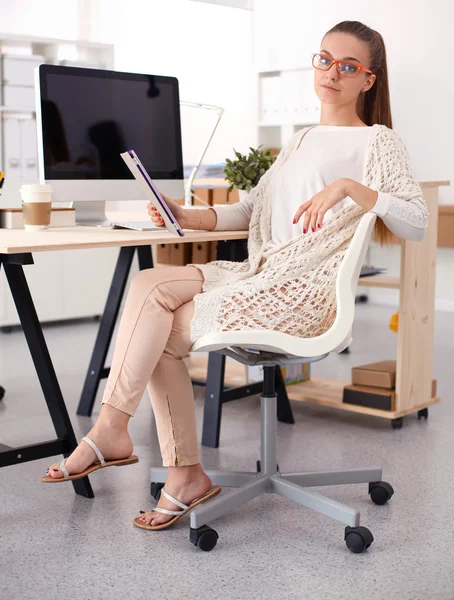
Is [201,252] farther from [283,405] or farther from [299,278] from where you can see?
[299,278]

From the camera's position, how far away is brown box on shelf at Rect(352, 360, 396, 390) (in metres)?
2.97

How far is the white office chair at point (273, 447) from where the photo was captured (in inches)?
74.0

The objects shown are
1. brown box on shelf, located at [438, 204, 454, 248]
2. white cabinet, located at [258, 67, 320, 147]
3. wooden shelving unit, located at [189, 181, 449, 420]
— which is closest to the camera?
wooden shelving unit, located at [189, 181, 449, 420]

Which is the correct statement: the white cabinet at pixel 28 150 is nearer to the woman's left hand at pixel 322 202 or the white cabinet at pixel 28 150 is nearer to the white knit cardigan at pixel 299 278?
the white knit cardigan at pixel 299 278

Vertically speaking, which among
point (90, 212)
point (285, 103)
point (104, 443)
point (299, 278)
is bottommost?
point (104, 443)

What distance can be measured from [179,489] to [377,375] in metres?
1.15

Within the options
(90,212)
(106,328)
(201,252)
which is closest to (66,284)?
(201,252)

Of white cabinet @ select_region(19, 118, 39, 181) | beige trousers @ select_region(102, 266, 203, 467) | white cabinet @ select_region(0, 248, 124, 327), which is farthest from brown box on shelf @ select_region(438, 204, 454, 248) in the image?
beige trousers @ select_region(102, 266, 203, 467)

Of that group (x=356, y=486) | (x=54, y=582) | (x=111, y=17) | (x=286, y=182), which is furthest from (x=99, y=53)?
(x=54, y=582)

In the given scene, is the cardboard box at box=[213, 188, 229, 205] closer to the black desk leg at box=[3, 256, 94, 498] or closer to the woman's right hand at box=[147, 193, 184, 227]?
the woman's right hand at box=[147, 193, 184, 227]

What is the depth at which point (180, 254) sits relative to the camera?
3441 mm

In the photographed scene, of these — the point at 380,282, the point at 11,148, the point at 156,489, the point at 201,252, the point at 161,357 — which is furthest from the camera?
the point at 11,148

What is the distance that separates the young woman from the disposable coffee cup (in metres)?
0.36

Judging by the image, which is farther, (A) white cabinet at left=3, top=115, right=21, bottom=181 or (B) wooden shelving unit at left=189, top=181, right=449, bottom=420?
(A) white cabinet at left=3, top=115, right=21, bottom=181
